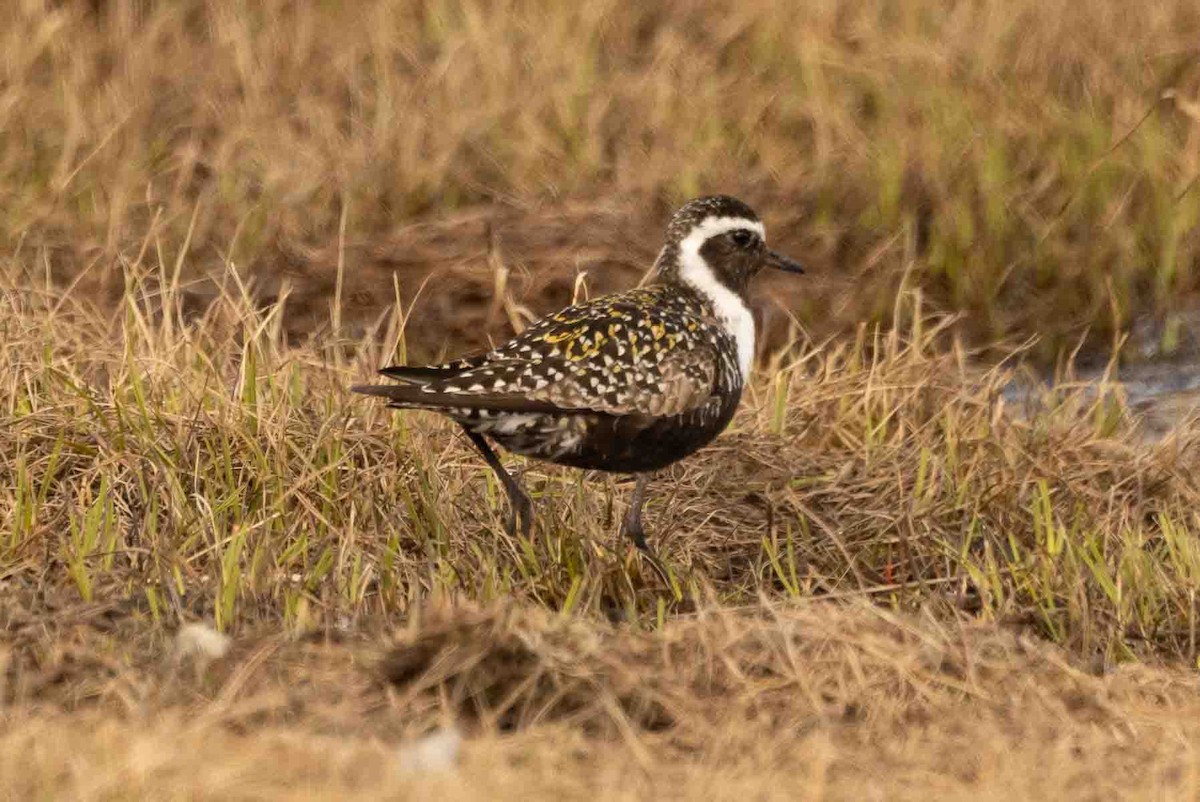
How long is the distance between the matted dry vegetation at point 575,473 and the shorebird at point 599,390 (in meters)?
0.30

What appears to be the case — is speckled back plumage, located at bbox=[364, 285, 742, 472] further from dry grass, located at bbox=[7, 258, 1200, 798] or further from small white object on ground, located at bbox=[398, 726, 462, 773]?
small white object on ground, located at bbox=[398, 726, 462, 773]

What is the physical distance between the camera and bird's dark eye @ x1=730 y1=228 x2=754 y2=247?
23.5 ft

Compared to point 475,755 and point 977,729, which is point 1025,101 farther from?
point 475,755

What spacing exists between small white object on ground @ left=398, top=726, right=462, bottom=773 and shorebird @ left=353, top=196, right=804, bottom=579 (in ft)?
5.45

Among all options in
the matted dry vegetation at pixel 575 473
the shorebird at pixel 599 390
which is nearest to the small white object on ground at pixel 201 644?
the matted dry vegetation at pixel 575 473

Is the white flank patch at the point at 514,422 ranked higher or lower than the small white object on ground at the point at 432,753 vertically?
lower

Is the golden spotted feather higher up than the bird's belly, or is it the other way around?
the golden spotted feather

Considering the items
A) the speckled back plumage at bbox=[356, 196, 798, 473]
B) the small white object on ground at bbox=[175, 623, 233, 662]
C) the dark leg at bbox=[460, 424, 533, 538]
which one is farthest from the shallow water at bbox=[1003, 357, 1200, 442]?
the small white object on ground at bbox=[175, 623, 233, 662]

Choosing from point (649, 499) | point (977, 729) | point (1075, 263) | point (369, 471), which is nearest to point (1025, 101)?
point (1075, 263)

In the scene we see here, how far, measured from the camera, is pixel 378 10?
11.1 meters

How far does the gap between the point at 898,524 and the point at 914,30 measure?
427cm

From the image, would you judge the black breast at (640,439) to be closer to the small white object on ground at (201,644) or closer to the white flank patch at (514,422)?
the white flank patch at (514,422)

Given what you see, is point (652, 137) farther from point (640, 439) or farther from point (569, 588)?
point (569, 588)

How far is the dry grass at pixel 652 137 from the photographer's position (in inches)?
358
